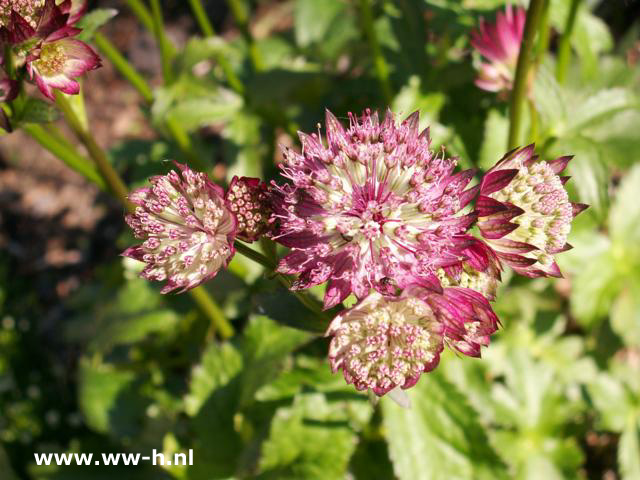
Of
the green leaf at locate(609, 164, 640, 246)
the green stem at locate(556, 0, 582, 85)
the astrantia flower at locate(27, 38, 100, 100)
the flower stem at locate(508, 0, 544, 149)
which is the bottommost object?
the flower stem at locate(508, 0, 544, 149)

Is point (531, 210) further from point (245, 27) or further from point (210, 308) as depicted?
point (245, 27)

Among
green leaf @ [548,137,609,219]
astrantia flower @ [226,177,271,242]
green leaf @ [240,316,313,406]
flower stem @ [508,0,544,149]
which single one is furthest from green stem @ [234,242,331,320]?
green leaf @ [548,137,609,219]

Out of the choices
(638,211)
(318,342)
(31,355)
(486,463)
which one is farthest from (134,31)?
(486,463)

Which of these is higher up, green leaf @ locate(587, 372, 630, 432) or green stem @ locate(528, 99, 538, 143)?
green stem @ locate(528, 99, 538, 143)

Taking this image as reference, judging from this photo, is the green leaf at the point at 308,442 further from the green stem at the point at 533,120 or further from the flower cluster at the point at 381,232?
the green stem at the point at 533,120

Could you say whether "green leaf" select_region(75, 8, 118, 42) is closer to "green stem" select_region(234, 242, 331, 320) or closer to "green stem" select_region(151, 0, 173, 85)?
"green stem" select_region(151, 0, 173, 85)

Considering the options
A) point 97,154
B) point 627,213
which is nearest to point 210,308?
point 97,154
